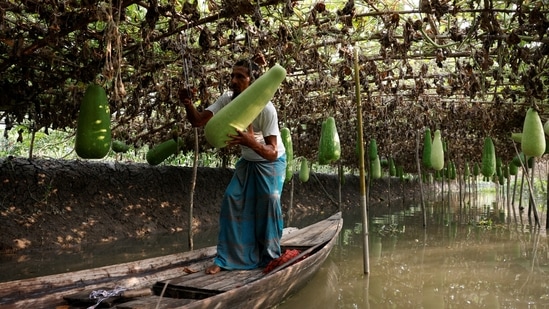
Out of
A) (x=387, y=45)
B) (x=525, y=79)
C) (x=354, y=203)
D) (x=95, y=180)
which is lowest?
(x=354, y=203)

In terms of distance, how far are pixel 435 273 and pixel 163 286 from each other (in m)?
4.16

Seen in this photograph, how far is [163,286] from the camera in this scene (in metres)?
4.06

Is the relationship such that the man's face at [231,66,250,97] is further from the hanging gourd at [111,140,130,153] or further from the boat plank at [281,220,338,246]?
the hanging gourd at [111,140,130,153]

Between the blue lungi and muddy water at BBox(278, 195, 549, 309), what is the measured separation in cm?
67

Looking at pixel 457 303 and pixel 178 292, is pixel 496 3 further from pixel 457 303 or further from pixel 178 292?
pixel 178 292

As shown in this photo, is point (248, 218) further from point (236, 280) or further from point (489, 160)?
point (489, 160)

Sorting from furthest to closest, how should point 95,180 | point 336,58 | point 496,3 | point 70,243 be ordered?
point 95,180 → point 70,243 → point 336,58 → point 496,3

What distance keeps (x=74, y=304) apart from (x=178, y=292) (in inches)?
32.9

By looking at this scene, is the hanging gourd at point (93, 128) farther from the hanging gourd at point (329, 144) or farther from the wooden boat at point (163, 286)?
the hanging gourd at point (329, 144)

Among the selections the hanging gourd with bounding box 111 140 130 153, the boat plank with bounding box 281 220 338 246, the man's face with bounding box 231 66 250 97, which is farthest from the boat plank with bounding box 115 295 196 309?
the hanging gourd with bounding box 111 140 130 153

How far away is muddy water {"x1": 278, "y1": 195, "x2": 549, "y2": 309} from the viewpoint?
16.6 ft

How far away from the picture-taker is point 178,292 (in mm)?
3957

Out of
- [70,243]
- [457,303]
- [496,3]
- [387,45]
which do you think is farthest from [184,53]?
[70,243]

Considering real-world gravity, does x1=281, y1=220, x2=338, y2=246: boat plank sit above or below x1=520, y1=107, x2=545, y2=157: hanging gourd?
below
